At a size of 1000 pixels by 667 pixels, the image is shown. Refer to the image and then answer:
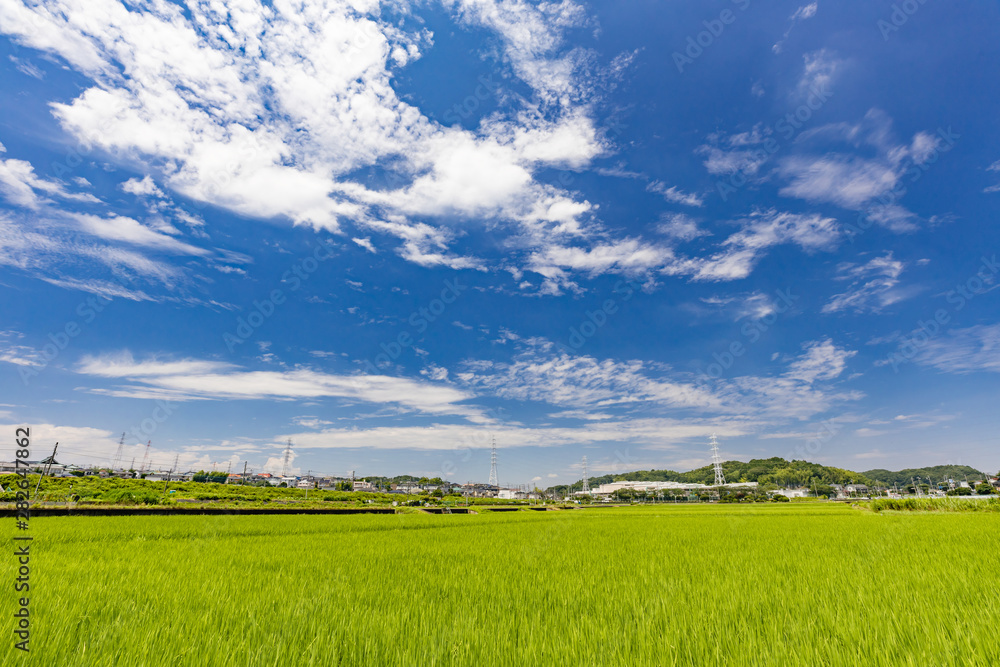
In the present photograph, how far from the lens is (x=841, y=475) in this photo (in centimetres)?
18288

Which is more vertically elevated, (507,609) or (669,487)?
(507,609)

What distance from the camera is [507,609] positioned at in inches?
190

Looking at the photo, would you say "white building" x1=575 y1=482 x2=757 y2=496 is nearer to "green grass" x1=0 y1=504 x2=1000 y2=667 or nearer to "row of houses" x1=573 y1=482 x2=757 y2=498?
"row of houses" x1=573 y1=482 x2=757 y2=498

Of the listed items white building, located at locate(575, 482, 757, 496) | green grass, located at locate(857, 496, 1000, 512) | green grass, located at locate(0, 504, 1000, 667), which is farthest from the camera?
white building, located at locate(575, 482, 757, 496)

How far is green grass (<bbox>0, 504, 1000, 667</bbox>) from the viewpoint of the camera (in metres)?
3.36

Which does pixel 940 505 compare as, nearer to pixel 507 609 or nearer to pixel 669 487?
pixel 507 609

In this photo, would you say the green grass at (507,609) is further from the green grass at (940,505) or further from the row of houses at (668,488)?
the row of houses at (668,488)

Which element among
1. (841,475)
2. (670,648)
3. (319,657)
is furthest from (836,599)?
(841,475)

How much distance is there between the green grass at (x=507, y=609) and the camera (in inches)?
132

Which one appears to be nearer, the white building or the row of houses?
the row of houses

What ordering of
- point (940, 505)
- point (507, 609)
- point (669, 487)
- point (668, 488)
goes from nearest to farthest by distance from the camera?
point (507, 609) < point (940, 505) < point (668, 488) < point (669, 487)

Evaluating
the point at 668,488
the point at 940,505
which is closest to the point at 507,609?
the point at 940,505

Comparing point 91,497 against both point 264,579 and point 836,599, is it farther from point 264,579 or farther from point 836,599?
point 836,599

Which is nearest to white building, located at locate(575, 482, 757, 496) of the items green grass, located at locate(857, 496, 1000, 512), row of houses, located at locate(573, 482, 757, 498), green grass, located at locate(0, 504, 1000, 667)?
row of houses, located at locate(573, 482, 757, 498)
